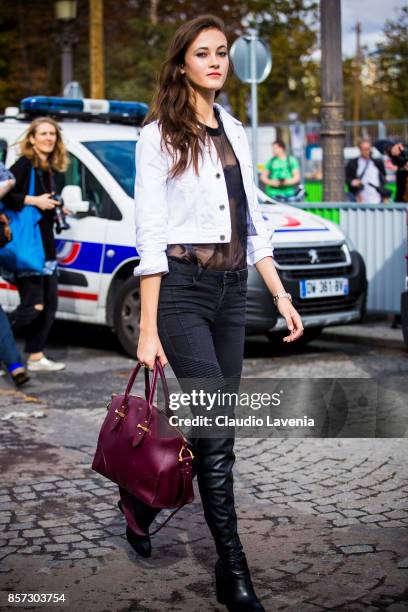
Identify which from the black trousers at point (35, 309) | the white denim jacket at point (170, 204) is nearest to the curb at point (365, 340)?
the black trousers at point (35, 309)

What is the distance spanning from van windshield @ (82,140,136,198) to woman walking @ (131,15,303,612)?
569 cm

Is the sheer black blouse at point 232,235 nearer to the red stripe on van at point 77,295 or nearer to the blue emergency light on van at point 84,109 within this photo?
the red stripe on van at point 77,295

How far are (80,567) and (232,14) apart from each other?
26.0 metres

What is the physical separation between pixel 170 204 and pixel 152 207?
0.28 ft

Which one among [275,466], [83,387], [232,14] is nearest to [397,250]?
Result: [83,387]

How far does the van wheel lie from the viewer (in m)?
9.29

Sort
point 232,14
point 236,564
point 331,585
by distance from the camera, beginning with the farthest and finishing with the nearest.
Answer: point 232,14, point 331,585, point 236,564

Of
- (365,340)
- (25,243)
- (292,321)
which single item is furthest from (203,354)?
(365,340)

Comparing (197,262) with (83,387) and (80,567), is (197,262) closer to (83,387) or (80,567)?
(80,567)

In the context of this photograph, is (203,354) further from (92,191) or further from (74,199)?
(92,191)

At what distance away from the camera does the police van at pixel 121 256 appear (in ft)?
30.3

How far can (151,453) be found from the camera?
384 centimetres

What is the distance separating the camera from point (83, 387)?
27.2 feet

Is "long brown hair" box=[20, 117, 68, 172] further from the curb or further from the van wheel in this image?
the curb
